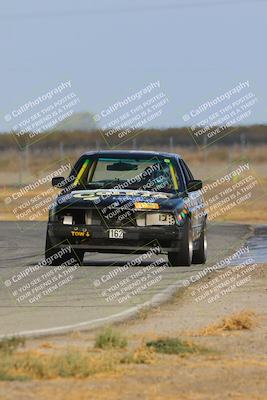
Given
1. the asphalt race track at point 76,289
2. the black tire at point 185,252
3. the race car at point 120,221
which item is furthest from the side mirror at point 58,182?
the black tire at point 185,252

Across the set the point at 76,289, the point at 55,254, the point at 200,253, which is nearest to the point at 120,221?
the point at 55,254

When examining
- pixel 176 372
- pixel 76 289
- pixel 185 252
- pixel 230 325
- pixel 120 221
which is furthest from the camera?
pixel 185 252

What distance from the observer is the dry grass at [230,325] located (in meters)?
12.1

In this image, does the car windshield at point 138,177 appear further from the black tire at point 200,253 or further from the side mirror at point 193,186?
the black tire at point 200,253

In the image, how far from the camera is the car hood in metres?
19.2

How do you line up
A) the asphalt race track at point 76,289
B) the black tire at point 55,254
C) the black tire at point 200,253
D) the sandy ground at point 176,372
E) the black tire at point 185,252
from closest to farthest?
the sandy ground at point 176,372 → the asphalt race track at point 76,289 → the black tire at point 55,254 → the black tire at point 185,252 → the black tire at point 200,253

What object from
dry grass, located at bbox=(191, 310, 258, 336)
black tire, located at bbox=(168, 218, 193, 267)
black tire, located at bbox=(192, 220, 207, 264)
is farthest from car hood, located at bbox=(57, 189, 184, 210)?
dry grass, located at bbox=(191, 310, 258, 336)

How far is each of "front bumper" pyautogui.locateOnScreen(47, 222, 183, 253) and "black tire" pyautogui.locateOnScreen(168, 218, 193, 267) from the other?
4.5 inches

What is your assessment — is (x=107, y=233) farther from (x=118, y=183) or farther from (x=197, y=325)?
Result: (x=197, y=325)

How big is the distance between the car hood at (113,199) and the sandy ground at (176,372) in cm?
563

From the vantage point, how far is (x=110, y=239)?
1919 cm

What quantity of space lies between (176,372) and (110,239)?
9439 mm

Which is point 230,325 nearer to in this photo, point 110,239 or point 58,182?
point 110,239

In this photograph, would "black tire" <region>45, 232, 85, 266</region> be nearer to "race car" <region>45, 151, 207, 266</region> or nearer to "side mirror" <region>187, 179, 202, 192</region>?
"race car" <region>45, 151, 207, 266</region>
